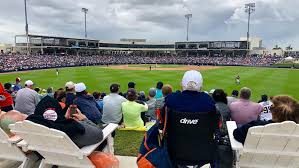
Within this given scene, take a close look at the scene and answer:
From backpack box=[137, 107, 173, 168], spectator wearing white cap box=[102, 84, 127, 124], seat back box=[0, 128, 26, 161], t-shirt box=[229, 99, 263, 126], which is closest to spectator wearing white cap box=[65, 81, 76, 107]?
spectator wearing white cap box=[102, 84, 127, 124]

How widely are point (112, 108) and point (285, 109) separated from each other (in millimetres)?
5143

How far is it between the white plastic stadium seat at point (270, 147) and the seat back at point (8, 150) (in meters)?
3.29

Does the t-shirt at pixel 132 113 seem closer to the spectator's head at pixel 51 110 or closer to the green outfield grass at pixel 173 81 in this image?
the spectator's head at pixel 51 110

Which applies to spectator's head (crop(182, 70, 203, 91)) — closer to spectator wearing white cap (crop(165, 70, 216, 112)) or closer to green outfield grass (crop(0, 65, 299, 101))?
spectator wearing white cap (crop(165, 70, 216, 112))

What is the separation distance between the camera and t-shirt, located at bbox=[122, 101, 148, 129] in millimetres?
7746

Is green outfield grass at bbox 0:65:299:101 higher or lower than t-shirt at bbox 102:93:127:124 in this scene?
lower

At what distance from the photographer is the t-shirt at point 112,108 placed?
778 centimetres

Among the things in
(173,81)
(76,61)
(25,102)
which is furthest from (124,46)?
(25,102)

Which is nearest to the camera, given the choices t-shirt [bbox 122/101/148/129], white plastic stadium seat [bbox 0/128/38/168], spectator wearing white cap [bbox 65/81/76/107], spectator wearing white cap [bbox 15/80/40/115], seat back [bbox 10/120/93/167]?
seat back [bbox 10/120/93/167]

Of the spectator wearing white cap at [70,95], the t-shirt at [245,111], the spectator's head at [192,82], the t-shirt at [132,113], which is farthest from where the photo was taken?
the t-shirt at [132,113]

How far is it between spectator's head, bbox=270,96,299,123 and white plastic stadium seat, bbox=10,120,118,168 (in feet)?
8.36

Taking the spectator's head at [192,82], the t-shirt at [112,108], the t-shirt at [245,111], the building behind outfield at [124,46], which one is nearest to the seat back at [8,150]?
the spectator's head at [192,82]

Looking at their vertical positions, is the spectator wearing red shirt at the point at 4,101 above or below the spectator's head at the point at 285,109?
below

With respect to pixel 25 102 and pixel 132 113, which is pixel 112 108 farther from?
pixel 25 102
